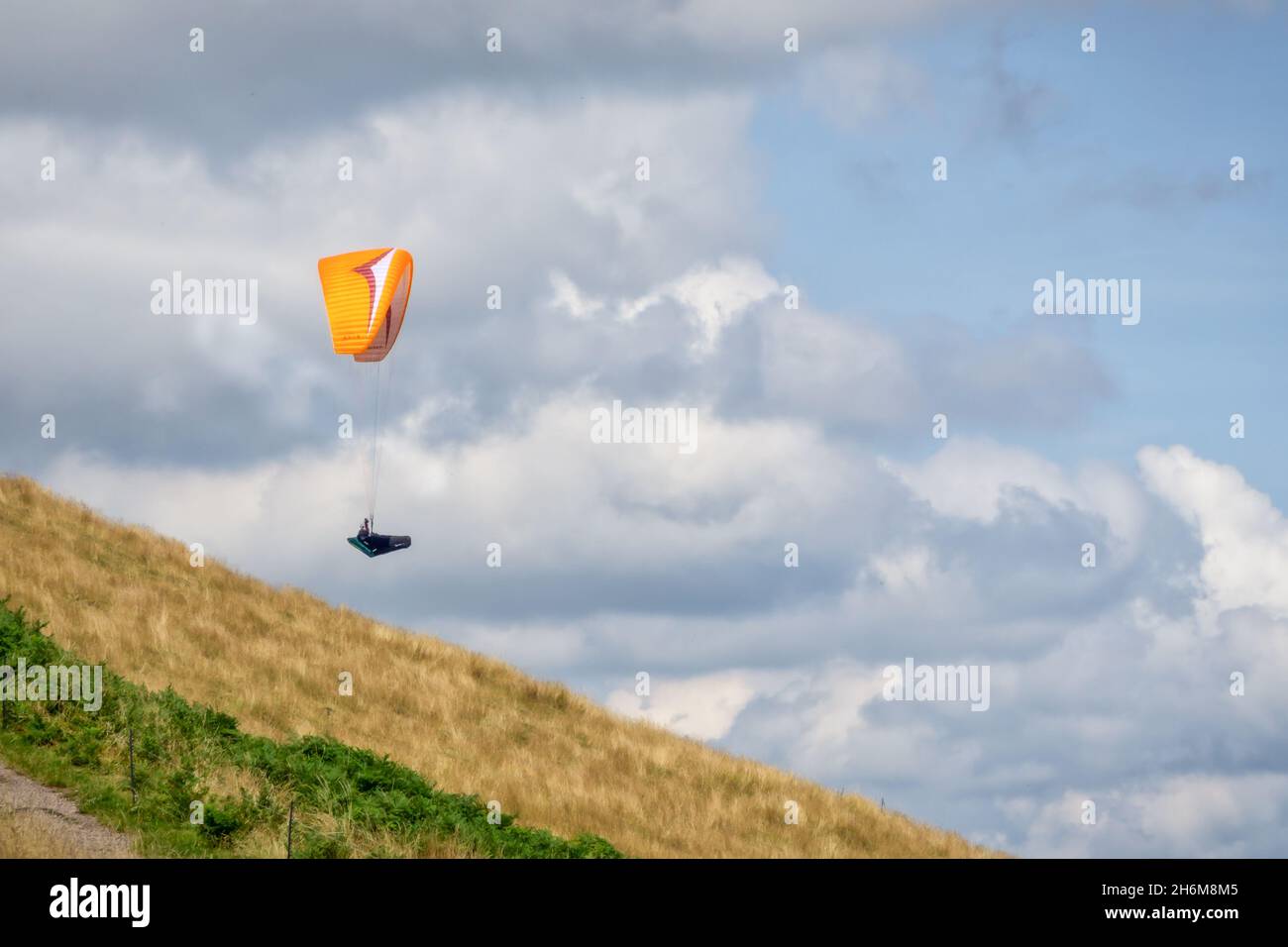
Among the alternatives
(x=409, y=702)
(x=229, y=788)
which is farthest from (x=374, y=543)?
(x=229, y=788)

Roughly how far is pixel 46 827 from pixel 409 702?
14.5 metres

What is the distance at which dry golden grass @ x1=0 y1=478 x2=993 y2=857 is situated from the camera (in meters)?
21.5

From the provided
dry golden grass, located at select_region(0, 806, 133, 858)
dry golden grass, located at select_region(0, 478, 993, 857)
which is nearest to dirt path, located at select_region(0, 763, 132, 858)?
dry golden grass, located at select_region(0, 806, 133, 858)

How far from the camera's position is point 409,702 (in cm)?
2606

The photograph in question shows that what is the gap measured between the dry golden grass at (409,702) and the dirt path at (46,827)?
6.67m

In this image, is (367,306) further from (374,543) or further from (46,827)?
(46,827)

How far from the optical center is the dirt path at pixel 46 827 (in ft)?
34.9

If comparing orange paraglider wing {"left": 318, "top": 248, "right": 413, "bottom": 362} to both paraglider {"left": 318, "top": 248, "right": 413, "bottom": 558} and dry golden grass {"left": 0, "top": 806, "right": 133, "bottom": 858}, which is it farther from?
dry golden grass {"left": 0, "top": 806, "right": 133, "bottom": 858}

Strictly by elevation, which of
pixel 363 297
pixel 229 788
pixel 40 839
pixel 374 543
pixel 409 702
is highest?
pixel 363 297

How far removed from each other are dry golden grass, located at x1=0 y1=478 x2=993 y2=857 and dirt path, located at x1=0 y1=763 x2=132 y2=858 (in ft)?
21.9

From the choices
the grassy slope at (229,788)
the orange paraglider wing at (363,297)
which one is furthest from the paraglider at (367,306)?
the grassy slope at (229,788)
